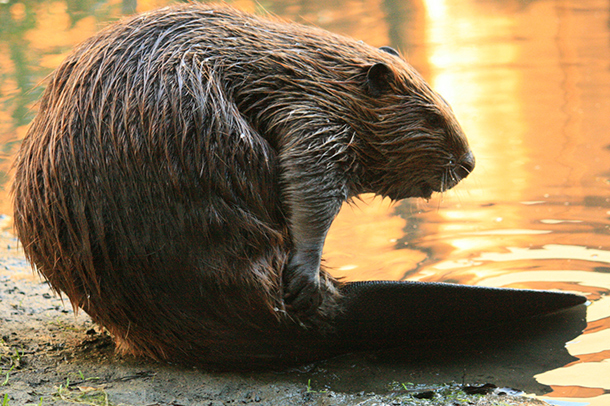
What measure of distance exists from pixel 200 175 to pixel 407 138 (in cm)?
91

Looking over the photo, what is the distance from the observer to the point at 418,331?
2.55 meters

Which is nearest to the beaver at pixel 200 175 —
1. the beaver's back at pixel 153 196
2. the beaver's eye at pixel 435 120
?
the beaver's back at pixel 153 196

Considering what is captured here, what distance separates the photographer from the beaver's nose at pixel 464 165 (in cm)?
280

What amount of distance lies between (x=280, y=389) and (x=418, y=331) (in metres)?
0.58

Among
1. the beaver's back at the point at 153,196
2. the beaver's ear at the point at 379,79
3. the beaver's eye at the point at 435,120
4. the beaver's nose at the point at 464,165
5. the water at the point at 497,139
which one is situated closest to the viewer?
the beaver's back at the point at 153,196

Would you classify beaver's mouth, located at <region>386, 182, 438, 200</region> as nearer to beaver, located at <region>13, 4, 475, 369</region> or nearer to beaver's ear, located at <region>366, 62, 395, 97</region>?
beaver, located at <region>13, 4, 475, 369</region>

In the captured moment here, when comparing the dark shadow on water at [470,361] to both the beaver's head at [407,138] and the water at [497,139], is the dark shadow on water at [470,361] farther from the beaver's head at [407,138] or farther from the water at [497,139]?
the beaver's head at [407,138]

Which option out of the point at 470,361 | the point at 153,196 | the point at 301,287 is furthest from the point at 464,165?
the point at 153,196

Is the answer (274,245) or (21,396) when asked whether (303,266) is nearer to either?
(274,245)

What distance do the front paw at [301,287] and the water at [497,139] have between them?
821 mm

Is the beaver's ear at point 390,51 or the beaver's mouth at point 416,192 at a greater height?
the beaver's ear at point 390,51

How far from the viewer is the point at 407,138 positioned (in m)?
2.66

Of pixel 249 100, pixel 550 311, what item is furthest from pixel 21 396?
pixel 550 311

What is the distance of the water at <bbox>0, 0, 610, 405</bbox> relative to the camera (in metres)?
3.20
